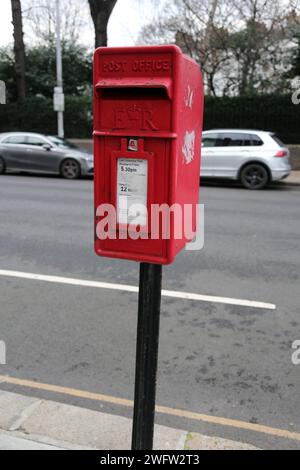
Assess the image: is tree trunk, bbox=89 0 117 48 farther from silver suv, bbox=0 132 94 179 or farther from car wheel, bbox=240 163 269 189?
car wheel, bbox=240 163 269 189

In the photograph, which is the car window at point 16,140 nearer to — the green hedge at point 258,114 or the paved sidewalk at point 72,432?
the green hedge at point 258,114

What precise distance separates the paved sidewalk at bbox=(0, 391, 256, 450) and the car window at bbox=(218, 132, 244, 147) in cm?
1105

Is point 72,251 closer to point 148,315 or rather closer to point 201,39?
point 148,315

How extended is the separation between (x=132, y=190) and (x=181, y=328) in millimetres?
2397

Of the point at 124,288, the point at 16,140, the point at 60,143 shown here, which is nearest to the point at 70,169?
the point at 60,143

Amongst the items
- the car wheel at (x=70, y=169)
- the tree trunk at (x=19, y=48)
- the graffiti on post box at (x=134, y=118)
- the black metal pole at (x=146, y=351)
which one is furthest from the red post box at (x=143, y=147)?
the tree trunk at (x=19, y=48)

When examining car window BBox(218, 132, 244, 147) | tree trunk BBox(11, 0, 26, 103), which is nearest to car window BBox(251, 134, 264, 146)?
car window BBox(218, 132, 244, 147)

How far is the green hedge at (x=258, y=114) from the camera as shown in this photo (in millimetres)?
17656

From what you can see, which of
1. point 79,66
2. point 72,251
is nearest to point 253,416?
point 72,251

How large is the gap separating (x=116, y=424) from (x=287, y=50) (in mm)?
20088

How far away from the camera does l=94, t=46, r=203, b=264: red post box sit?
1.83 metres

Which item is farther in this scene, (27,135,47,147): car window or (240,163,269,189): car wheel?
(27,135,47,147): car window

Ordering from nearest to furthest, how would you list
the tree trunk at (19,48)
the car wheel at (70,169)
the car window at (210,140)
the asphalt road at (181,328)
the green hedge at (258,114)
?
the asphalt road at (181,328) < the car window at (210,140) < the car wheel at (70,169) < the green hedge at (258,114) < the tree trunk at (19,48)

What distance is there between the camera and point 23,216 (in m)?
8.48
